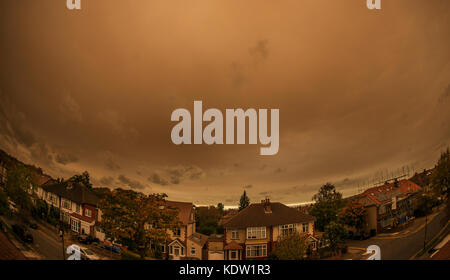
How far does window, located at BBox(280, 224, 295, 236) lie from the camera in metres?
3.81

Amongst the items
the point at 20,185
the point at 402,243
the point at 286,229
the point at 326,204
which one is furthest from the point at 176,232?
the point at 402,243

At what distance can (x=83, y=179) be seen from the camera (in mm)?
4027

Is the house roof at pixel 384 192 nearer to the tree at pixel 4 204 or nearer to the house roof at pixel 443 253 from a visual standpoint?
the house roof at pixel 443 253

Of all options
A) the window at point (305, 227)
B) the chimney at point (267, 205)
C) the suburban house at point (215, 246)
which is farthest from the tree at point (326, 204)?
the suburban house at point (215, 246)

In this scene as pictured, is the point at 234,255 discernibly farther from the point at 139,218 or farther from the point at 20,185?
the point at 20,185

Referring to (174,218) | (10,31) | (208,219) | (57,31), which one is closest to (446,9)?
(208,219)

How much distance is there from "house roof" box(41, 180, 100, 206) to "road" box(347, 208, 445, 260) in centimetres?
373

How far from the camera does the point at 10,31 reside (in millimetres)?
4070

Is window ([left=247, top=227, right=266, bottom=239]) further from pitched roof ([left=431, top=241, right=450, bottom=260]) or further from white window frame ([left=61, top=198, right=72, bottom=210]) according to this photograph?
white window frame ([left=61, top=198, right=72, bottom=210])

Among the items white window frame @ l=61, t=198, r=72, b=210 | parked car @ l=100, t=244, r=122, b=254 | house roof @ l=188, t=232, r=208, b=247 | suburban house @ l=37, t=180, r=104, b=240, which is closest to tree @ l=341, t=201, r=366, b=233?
house roof @ l=188, t=232, r=208, b=247

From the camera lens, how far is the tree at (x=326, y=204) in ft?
12.9

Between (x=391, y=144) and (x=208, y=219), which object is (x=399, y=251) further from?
(x=208, y=219)

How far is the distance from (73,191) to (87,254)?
940 mm
